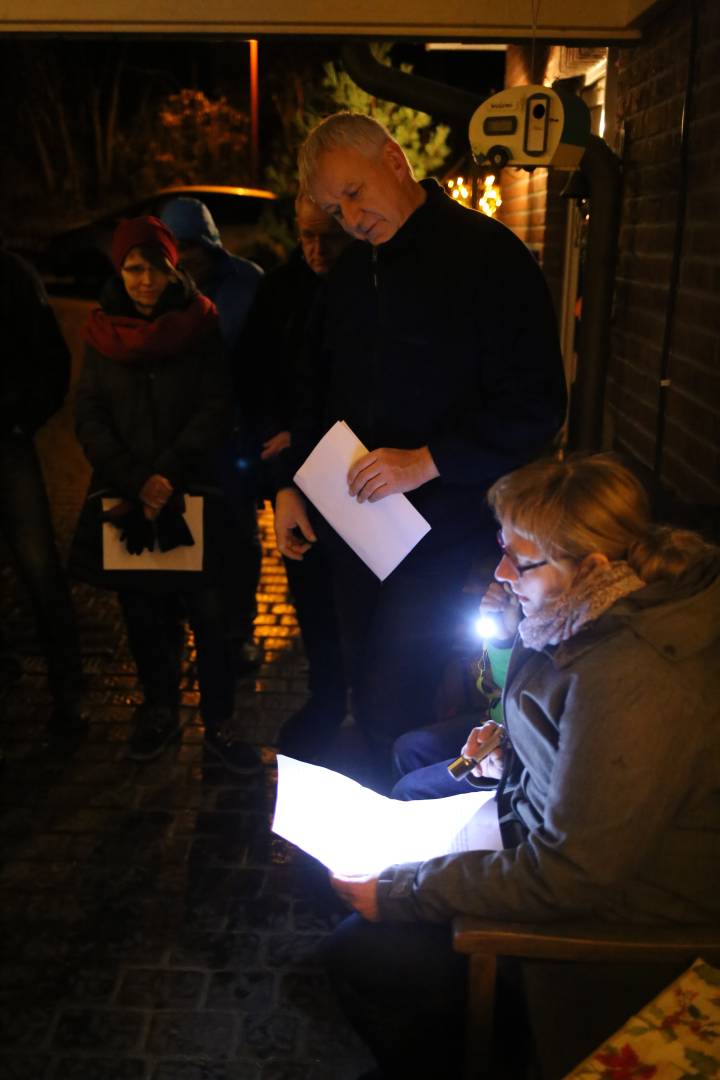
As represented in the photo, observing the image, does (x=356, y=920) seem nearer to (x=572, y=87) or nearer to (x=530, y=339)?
(x=530, y=339)

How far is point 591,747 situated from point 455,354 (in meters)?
1.25

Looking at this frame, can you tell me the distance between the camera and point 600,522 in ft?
6.38

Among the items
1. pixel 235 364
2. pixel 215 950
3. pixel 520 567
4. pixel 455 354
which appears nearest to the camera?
pixel 520 567

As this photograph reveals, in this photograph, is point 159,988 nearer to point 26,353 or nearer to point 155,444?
point 155,444

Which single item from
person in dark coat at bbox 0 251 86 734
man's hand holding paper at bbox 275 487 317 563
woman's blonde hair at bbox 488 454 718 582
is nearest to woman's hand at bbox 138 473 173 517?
person in dark coat at bbox 0 251 86 734

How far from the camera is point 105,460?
389 centimetres

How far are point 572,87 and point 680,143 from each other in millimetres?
3284

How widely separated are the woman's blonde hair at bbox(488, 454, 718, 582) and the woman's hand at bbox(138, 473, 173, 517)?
212 cm

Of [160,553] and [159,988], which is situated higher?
[160,553]

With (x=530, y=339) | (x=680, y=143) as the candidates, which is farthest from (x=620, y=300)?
(x=530, y=339)

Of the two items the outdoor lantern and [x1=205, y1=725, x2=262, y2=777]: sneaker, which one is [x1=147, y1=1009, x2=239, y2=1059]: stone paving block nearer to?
[x1=205, y1=725, x2=262, y2=777]: sneaker

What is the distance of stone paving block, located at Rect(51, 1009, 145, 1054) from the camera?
2713mm

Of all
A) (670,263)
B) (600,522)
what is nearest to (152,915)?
(600,522)

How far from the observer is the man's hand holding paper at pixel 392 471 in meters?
2.71
